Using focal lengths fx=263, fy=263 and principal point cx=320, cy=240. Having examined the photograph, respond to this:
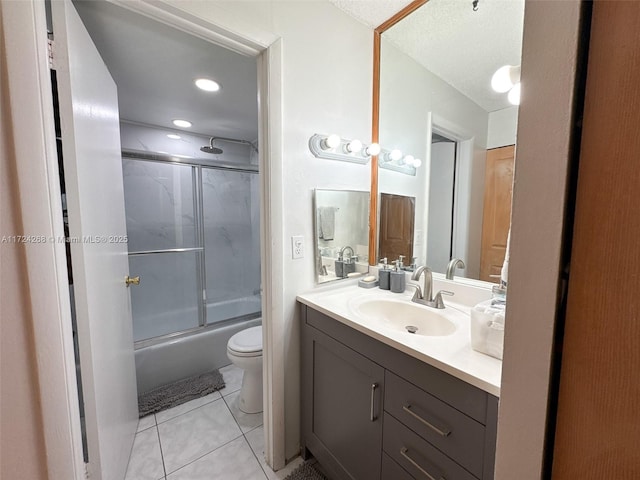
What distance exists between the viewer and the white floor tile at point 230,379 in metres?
1.94

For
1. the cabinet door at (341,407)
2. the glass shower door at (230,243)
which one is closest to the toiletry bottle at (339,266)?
the cabinet door at (341,407)

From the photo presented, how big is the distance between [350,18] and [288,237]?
4.10 feet

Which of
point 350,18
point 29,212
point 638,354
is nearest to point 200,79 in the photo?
point 350,18

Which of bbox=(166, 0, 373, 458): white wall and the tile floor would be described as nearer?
bbox=(166, 0, 373, 458): white wall

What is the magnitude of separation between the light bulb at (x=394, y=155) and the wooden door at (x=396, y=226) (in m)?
0.22

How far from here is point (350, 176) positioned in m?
1.53

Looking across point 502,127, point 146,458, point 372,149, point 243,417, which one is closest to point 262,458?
point 243,417

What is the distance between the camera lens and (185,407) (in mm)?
1755

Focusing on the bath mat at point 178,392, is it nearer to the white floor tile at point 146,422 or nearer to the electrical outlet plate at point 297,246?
the white floor tile at point 146,422

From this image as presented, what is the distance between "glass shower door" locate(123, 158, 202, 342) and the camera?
2.53 metres

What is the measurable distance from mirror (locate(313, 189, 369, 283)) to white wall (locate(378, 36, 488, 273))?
0.25 meters

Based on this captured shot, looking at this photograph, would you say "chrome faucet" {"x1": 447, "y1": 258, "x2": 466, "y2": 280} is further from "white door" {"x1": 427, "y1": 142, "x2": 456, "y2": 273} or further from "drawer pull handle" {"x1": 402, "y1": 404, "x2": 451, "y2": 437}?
"drawer pull handle" {"x1": 402, "y1": 404, "x2": 451, "y2": 437}

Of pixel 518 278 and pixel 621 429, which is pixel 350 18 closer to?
pixel 518 278

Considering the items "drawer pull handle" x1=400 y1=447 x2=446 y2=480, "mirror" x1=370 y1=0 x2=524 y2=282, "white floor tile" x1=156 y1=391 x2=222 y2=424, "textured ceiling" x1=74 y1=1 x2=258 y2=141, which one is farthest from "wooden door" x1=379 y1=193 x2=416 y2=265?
"white floor tile" x1=156 y1=391 x2=222 y2=424
